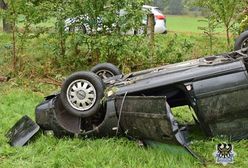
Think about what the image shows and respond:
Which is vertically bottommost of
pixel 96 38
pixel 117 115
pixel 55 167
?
pixel 55 167

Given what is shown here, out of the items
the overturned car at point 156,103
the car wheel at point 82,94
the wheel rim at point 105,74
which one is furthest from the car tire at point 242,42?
the car wheel at point 82,94

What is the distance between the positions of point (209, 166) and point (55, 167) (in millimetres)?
1713

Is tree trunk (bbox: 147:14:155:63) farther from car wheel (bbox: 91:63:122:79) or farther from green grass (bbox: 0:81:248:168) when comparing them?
green grass (bbox: 0:81:248:168)

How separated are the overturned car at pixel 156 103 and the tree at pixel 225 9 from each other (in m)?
4.61

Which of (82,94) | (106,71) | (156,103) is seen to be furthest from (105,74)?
(156,103)

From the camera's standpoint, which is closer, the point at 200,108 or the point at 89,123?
the point at 200,108

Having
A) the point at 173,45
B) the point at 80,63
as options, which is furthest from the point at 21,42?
the point at 173,45

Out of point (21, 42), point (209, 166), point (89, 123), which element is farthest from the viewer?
point (21, 42)

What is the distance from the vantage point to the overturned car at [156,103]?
4.96 m

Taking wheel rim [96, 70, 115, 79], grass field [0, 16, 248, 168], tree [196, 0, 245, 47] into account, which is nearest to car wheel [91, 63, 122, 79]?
wheel rim [96, 70, 115, 79]

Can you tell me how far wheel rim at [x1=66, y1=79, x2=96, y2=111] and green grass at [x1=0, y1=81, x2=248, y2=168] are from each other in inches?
17.5

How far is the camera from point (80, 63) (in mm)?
10398

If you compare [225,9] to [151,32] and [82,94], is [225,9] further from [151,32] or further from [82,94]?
[82,94]

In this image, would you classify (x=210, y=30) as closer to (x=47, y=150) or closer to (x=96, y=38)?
(x=96, y=38)
